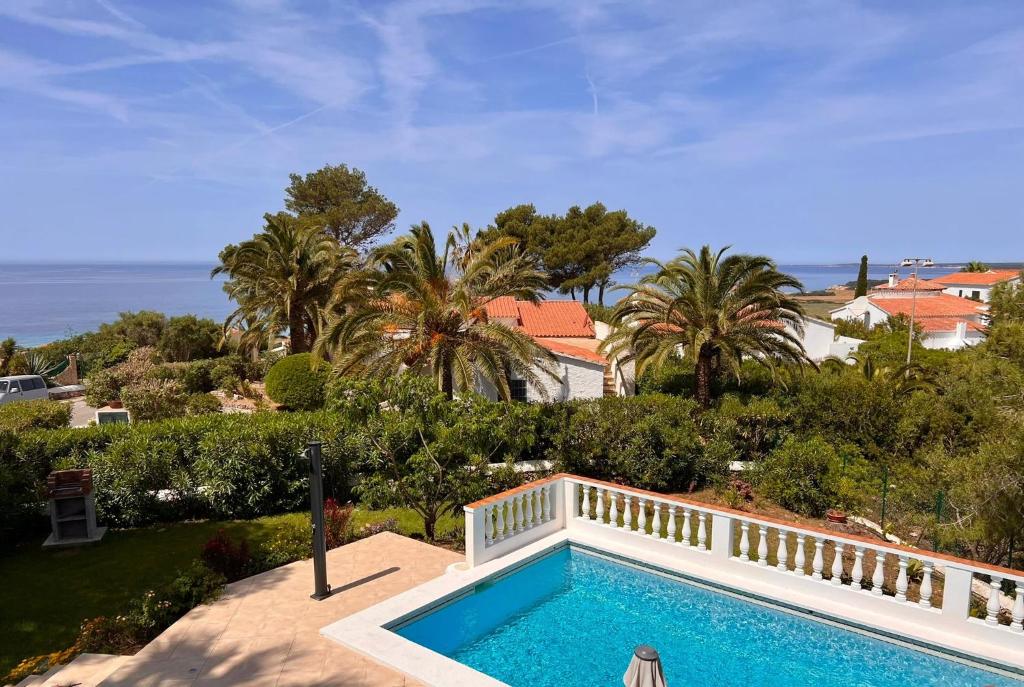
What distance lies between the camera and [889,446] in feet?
58.7

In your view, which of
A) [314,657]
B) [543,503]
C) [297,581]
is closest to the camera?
[314,657]

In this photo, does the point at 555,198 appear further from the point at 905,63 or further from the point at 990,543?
the point at 990,543

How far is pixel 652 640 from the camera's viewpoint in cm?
824

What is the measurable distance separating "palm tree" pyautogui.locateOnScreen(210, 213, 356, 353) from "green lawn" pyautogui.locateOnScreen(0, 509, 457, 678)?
44.4 feet

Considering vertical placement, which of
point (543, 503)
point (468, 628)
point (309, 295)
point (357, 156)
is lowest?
point (468, 628)

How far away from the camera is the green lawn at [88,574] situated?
27.6 ft

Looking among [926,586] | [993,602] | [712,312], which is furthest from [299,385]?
[993,602]

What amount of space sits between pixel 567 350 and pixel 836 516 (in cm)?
1268

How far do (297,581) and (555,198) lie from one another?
4580 centimetres

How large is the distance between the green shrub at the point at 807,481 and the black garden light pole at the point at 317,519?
10.6 metres

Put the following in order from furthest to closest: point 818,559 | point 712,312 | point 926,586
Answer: point 712,312, point 818,559, point 926,586

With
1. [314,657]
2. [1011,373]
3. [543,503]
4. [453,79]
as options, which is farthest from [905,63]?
[314,657]

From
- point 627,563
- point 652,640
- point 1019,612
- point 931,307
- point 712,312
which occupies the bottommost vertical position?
point 652,640

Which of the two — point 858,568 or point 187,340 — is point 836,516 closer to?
point 858,568
